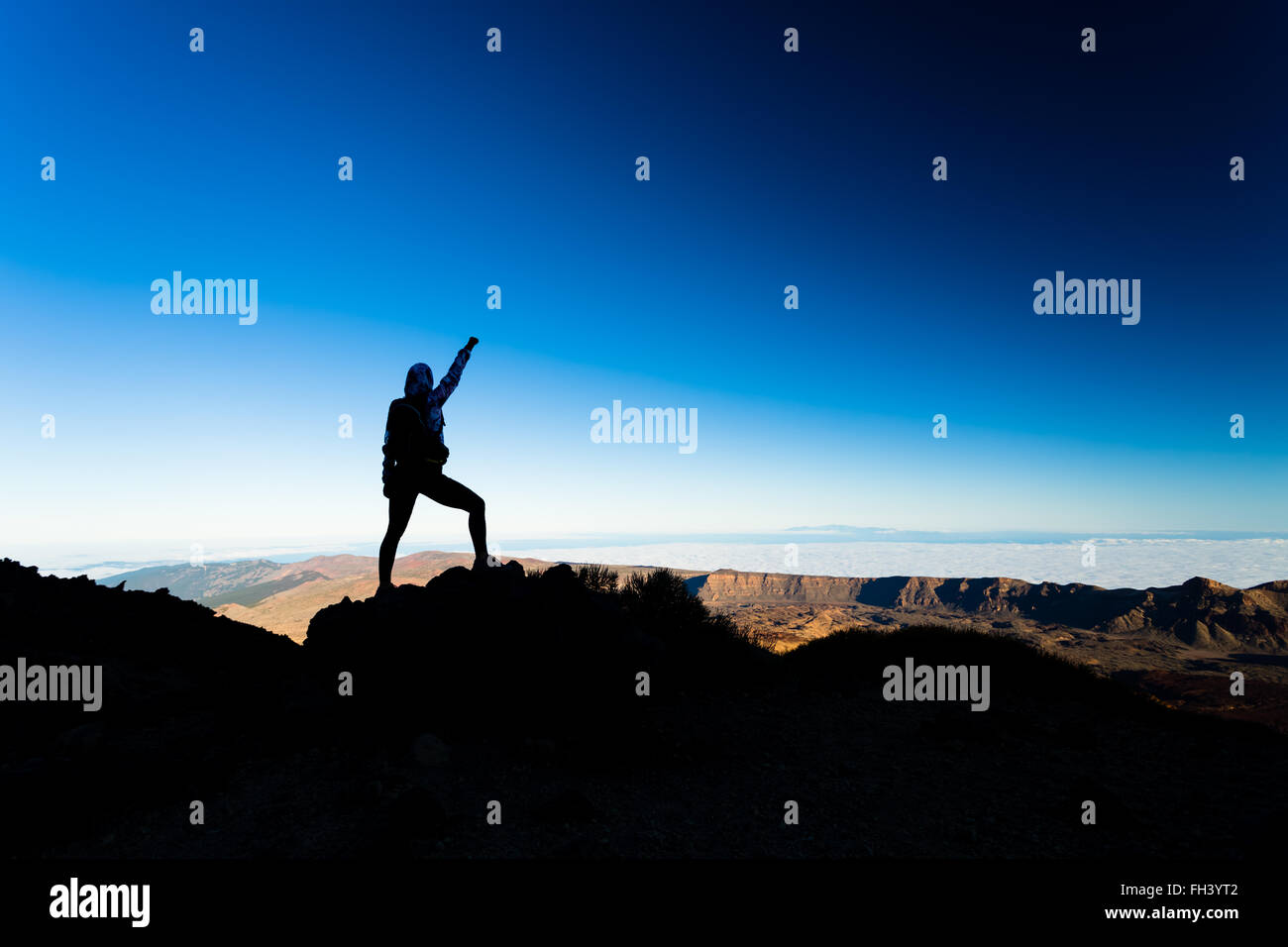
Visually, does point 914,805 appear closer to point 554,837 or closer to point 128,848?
point 554,837

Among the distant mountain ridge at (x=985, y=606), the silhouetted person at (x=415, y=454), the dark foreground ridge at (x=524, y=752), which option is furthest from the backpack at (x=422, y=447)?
the distant mountain ridge at (x=985, y=606)

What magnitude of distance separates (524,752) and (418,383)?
204 inches

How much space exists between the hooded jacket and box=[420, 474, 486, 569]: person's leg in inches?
16.0

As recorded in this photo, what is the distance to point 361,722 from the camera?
259 inches

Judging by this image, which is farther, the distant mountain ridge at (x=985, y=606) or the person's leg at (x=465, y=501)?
the distant mountain ridge at (x=985, y=606)

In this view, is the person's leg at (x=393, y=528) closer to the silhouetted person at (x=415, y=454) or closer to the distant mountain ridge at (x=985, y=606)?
the silhouetted person at (x=415, y=454)

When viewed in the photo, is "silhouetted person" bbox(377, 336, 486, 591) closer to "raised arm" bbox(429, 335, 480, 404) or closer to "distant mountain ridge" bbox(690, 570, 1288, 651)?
"raised arm" bbox(429, 335, 480, 404)

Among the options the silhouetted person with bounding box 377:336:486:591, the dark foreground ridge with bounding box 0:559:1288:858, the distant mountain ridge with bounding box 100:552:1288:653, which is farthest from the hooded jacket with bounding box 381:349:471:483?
the distant mountain ridge with bounding box 100:552:1288:653

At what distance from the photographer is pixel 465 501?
8523mm

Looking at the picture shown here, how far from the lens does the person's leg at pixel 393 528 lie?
8219 millimetres

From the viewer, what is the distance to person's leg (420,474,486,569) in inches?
329

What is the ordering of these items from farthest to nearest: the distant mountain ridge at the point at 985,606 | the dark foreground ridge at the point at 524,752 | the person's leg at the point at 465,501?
1. the distant mountain ridge at the point at 985,606
2. the person's leg at the point at 465,501
3. the dark foreground ridge at the point at 524,752

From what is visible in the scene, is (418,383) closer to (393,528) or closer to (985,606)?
(393,528)
